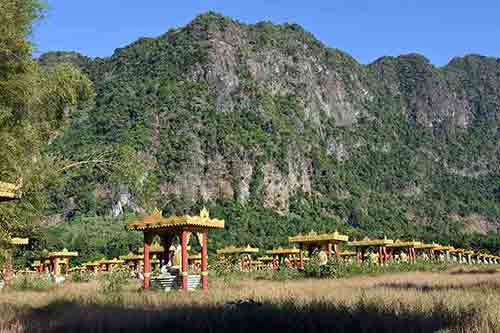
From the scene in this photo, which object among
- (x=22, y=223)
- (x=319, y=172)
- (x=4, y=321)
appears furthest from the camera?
(x=319, y=172)

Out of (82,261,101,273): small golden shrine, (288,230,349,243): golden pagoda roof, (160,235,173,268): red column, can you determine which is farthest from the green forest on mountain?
(160,235,173,268): red column

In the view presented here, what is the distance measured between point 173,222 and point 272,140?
11015 centimetres

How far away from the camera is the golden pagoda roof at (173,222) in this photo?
18703mm

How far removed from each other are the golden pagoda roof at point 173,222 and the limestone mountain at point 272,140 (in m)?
63.1

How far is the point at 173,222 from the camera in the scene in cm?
1881

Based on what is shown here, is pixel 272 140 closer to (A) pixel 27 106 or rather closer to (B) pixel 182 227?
(B) pixel 182 227

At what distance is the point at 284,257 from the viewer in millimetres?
56062

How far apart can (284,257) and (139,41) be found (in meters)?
122

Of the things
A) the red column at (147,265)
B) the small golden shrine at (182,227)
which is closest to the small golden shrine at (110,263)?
the red column at (147,265)

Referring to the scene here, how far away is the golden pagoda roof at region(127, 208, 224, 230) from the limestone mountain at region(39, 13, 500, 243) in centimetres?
Result: 6314

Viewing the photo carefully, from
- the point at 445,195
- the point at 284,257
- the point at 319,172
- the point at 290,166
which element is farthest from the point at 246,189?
the point at 445,195

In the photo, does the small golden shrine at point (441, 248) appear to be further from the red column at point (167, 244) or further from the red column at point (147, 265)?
the red column at point (147, 265)

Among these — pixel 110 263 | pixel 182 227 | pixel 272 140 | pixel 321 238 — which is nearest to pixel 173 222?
pixel 182 227

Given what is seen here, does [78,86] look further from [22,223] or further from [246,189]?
[246,189]
